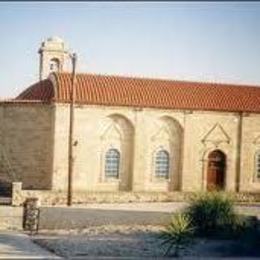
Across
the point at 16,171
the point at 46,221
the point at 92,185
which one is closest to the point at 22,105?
the point at 16,171

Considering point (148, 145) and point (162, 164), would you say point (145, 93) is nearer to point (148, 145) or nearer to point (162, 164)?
point (148, 145)

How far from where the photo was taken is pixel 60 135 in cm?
3600

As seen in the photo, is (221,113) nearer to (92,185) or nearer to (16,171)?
(92,185)

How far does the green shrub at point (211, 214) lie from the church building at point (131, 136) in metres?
12.1

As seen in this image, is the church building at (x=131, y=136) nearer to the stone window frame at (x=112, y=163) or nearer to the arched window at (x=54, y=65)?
the stone window frame at (x=112, y=163)

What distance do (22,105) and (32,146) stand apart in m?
2.40

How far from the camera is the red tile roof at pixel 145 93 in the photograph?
37.1 metres

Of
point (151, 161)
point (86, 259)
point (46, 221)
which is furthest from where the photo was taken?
point (151, 161)

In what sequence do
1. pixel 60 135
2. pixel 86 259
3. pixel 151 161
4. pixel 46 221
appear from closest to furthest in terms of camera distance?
pixel 86 259 → pixel 46 221 → pixel 60 135 → pixel 151 161

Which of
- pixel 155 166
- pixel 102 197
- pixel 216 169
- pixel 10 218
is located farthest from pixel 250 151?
pixel 10 218

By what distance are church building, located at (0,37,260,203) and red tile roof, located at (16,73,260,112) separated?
6 centimetres

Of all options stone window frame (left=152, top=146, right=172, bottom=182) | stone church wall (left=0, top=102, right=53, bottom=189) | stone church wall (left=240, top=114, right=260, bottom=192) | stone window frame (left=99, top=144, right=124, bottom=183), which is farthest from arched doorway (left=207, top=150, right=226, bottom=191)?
stone church wall (left=0, top=102, right=53, bottom=189)

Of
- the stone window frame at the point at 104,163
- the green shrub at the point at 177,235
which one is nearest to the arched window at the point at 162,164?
the stone window frame at the point at 104,163

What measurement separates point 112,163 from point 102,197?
343cm
